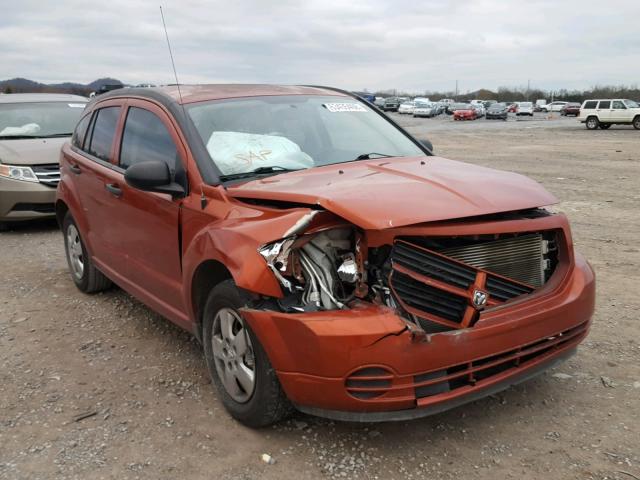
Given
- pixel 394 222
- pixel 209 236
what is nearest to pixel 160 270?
pixel 209 236

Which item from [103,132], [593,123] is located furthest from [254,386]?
[593,123]

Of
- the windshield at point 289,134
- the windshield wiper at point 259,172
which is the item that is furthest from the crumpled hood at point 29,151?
the windshield wiper at point 259,172

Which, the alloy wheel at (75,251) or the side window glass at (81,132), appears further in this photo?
the alloy wheel at (75,251)

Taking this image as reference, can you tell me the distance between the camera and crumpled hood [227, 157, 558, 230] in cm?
277

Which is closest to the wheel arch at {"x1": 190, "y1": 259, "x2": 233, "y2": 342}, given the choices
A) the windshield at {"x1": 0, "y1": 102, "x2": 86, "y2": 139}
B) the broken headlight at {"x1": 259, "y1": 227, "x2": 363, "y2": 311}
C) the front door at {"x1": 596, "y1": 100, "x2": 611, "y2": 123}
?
the broken headlight at {"x1": 259, "y1": 227, "x2": 363, "y2": 311}

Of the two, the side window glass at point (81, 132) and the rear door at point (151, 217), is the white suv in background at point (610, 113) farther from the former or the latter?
the rear door at point (151, 217)

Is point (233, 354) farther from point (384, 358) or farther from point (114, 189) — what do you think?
point (114, 189)

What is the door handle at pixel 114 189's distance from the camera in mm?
4379

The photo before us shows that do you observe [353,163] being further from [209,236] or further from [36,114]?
[36,114]

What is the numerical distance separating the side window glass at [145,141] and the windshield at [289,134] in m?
0.25

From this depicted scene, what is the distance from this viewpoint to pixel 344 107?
464cm

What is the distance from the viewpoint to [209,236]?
10.5 ft

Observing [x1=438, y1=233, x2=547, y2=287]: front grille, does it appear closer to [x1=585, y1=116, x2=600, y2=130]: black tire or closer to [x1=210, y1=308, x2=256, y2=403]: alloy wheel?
[x1=210, y1=308, x2=256, y2=403]: alloy wheel

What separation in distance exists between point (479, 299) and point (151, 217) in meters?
2.20
